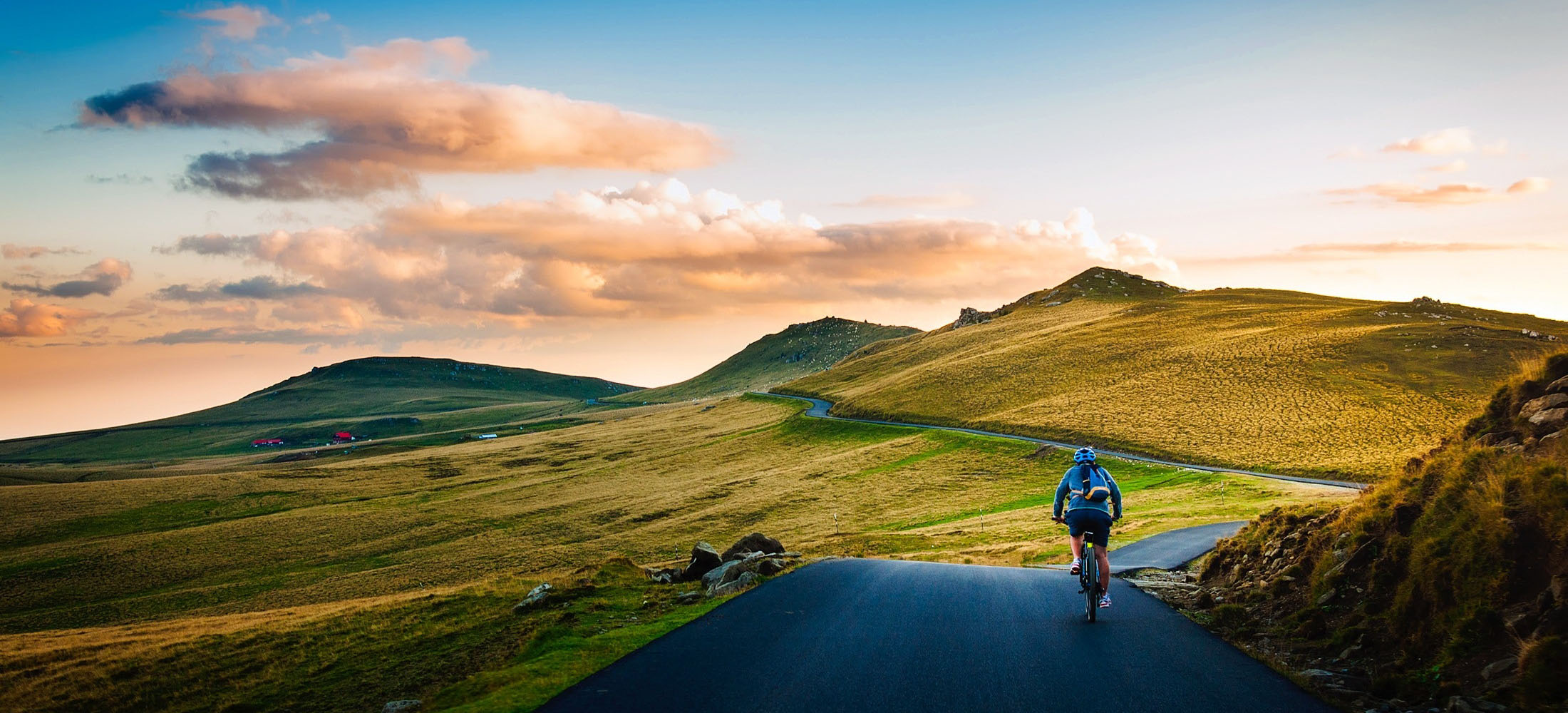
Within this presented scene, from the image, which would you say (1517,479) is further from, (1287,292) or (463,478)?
(1287,292)

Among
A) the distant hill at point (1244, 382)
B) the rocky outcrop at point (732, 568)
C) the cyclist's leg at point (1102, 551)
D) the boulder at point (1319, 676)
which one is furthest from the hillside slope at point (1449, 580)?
the distant hill at point (1244, 382)

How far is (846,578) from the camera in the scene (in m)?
20.0

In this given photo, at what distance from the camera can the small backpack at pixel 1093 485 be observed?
49.9 feet

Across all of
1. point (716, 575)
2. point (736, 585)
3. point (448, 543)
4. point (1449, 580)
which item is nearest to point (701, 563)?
point (716, 575)

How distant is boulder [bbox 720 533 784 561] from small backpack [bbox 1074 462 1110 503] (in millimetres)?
13031

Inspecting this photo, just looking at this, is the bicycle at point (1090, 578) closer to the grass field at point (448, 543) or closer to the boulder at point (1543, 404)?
the boulder at point (1543, 404)

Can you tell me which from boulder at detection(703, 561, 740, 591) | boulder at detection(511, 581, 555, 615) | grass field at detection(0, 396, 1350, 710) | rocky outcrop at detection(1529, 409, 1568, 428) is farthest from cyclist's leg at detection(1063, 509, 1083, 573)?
boulder at detection(511, 581, 555, 615)

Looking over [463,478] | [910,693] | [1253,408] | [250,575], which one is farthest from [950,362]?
[910,693]

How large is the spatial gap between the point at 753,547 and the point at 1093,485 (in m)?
13.9

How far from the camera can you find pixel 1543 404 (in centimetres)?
1412

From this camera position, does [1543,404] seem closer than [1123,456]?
Yes

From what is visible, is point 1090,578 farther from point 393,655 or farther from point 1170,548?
point 393,655

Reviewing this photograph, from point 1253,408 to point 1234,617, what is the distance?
246 ft

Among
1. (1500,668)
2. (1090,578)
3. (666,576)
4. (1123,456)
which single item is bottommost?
(1123,456)
